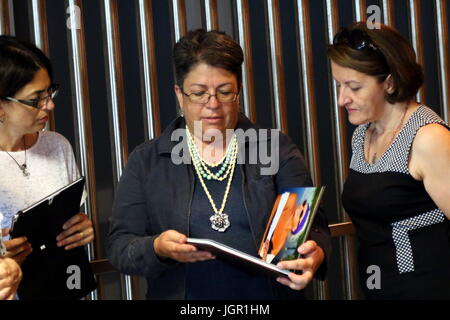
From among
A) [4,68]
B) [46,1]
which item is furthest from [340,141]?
[4,68]

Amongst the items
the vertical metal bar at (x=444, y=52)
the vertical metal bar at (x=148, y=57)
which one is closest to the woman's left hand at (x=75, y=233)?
the vertical metal bar at (x=148, y=57)

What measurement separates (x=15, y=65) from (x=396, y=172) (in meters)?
1.44

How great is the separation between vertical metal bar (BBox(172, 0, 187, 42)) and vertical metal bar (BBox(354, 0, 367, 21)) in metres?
1.04

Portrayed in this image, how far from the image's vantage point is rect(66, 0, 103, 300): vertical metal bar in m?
2.90

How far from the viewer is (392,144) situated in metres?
2.33

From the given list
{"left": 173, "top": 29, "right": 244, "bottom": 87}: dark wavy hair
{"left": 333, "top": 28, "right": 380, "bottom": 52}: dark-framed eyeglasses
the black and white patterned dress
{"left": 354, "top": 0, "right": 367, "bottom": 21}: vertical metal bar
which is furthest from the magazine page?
{"left": 354, "top": 0, "right": 367, "bottom": 21}: vertical metal bar

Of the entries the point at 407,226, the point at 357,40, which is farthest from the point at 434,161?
the point at 357,40

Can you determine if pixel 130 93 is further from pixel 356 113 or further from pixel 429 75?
pixel 429 75

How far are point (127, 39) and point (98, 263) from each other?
3.62 ft

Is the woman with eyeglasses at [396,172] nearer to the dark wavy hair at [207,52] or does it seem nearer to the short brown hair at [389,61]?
the short brown hair at [389,61]

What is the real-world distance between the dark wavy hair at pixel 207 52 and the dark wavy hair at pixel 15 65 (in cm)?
53

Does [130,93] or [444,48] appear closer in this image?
[130,93]

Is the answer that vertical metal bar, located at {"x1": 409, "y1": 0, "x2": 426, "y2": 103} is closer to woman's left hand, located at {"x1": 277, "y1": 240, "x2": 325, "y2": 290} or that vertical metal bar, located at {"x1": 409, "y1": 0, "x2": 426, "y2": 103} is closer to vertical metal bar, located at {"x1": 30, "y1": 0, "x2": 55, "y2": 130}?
woman's left hand, located at {"x1": 277, "y1": 240, "x2": 325, "y2": 290}
